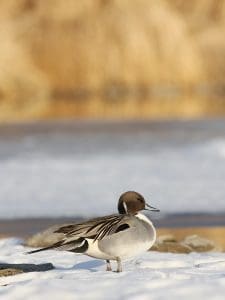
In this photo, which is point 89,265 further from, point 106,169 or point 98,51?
point 98,51

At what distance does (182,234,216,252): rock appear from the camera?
29.0 feet

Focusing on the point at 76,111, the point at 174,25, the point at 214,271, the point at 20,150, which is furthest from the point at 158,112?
the point at 214,271

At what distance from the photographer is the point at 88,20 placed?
126 ft

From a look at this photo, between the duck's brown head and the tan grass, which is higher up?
the tan grass

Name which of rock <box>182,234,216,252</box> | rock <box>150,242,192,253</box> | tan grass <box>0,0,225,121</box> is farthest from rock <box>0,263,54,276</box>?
tan grass <box>0,0,225,121</box>

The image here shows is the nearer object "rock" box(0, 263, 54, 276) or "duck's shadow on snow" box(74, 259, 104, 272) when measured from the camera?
"rock" box(0, 263, 54, 276)

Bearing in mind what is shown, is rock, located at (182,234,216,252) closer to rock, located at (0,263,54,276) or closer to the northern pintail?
rock, located at (0,263,54,276)

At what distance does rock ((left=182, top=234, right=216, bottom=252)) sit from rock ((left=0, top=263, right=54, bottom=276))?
1748mm

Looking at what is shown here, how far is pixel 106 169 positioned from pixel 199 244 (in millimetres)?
5660

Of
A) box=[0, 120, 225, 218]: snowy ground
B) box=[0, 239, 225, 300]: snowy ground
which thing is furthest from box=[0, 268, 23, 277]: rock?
box=[0, 120, 225, 218]: snowy ground

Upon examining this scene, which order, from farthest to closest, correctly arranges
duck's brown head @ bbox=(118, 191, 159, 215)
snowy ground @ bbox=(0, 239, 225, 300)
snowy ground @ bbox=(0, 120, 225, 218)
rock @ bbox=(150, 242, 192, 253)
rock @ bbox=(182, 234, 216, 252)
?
snowy ground @ bbox=(0, 120, 225, 218) < rock @ bbox=(182, 234, 216, 252) < rock @ bbox=(150, 242, 192, 253) < duck's brown head @ bbox=(118, 191, 159, 215) < snowy ground @ bbox=(0, 239, 225, 300)

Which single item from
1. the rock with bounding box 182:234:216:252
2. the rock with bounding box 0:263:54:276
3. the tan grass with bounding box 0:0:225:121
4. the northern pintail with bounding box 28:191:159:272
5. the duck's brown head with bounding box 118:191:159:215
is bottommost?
the rock with bounding box 182:234:216:252

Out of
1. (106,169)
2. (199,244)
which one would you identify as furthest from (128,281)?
(106,169)

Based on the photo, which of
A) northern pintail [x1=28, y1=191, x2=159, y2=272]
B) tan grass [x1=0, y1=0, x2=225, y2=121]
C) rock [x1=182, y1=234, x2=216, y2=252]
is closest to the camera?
northern pintail [x1=28, y1=191, x2=159, y2=272]
